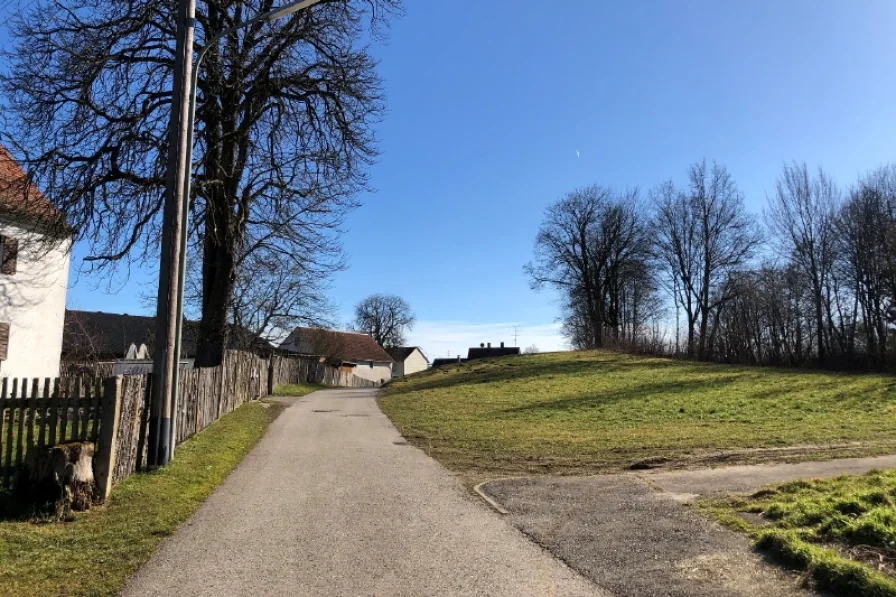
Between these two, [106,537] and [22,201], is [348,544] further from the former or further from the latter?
[22,201]

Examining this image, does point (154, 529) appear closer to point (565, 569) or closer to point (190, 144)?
point (565, 569)

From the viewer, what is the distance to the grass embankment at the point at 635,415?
12422 mm

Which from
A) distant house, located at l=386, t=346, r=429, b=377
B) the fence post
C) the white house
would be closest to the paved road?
the fence post

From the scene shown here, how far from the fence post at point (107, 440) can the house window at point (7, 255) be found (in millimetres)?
17951

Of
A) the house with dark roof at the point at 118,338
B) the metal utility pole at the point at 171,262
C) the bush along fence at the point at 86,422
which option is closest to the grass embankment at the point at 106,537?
the bush along fence at the point at 86,422

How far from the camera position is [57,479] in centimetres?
715

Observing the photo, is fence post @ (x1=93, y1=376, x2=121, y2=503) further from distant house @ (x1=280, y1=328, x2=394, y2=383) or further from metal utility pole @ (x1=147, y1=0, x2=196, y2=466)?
distant house @ (x1=280, y1=328, x2=394, y2=383)

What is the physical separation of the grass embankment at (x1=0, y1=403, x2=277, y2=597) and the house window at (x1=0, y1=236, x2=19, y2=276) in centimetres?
1716

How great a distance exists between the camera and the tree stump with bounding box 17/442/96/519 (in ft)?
23.3

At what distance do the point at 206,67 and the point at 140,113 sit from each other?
2164mm

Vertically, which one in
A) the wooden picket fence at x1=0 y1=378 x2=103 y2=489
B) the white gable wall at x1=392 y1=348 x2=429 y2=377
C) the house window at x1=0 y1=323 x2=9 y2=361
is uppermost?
the white gable wall at x1=392 y1=348 x2=429 y2=377

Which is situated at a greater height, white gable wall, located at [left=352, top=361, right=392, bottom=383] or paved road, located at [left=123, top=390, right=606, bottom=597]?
white gable wall, located at [left=352, top=361, right=392, bottom=383]

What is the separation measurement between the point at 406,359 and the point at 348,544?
3996 inches

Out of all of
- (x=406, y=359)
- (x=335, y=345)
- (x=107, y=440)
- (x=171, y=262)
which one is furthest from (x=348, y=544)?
(x=406, y=359)
